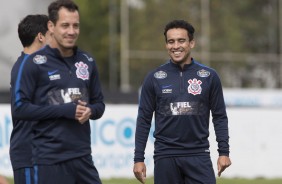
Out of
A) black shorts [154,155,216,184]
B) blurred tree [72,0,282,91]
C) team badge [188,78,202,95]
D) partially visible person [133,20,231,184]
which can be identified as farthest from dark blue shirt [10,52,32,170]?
blurred tree [72,0,282,91]

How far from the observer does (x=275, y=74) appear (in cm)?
3300

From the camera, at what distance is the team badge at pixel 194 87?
8.35m

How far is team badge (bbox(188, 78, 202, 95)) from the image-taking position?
329 inches

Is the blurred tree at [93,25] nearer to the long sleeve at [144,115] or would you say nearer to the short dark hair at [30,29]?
the long sleeve at [144,115]

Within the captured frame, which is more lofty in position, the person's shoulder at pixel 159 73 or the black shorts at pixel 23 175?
the person's shoulder at pixel 159 73

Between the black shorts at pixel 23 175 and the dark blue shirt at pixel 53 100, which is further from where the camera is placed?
the black shorts at pixel 23 175

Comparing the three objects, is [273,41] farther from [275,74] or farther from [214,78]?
[214,78]

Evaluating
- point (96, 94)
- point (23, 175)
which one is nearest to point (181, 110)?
point (96, 94)

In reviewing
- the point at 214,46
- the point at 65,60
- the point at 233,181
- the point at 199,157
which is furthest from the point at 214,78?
the point at 214,46

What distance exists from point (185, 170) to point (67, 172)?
155cm

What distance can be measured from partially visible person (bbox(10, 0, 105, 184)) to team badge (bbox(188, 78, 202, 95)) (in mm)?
1431

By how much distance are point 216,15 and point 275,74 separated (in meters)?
2.94

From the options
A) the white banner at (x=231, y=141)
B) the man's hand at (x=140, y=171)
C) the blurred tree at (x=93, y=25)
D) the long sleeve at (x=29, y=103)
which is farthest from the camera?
the blurred tree at (x=93, y=25)

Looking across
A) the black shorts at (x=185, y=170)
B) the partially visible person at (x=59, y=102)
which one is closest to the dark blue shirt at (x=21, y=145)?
the partially visible person at (x=59, y=102)
